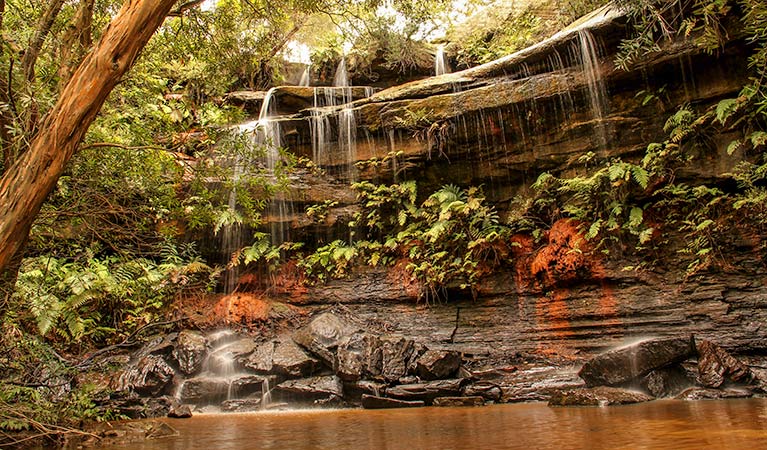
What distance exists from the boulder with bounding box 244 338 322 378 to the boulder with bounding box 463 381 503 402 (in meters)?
2.96

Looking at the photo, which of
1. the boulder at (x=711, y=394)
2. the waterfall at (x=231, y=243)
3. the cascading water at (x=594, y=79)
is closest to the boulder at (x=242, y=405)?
the waterfall at (x=231, y=243)

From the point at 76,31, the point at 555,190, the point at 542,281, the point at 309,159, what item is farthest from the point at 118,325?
the point at 555,190

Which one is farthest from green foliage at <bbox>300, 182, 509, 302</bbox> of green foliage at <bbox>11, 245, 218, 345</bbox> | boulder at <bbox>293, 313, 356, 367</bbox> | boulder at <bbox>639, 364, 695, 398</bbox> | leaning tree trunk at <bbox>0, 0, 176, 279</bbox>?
leaning tree trunk at <bbox>0, 0, 176, 279</bbox>

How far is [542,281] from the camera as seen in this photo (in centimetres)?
979

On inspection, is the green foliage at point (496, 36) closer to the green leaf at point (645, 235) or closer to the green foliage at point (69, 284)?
the green leaf at point (645, 235)

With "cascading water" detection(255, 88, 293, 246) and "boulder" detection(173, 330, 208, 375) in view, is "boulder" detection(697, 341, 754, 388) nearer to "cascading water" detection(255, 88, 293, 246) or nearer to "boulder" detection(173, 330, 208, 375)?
"boulder" detection(173, 330, 208, 375)

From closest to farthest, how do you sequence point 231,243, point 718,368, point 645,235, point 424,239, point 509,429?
point 509,429 → point 718,368 → point 645,235 → point 424,239 → point 231,243

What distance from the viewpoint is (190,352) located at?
30.7ft

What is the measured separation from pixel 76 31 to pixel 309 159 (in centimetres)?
813

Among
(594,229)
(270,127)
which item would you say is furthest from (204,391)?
(594,229)

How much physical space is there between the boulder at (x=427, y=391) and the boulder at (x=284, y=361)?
195cm

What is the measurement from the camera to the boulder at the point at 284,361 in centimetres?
878

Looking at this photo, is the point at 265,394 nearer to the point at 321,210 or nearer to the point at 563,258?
the point at 321,210

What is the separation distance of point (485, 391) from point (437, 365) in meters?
0.88
